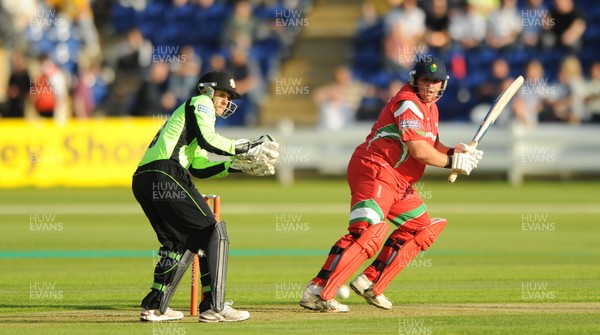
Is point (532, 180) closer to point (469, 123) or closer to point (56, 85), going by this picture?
point (469, 123)

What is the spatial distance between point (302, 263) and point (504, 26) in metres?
15.6

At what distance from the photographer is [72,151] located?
91.3ft

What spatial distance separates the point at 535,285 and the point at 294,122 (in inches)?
762

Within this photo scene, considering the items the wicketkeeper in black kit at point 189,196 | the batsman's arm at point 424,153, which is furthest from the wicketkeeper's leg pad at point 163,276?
the batsman's arm at point 424,153

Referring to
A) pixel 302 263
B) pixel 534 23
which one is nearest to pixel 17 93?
pixel 534 23

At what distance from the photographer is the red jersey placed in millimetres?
10789

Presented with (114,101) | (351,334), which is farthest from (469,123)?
(351,334)

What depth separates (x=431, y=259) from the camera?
15.7 m

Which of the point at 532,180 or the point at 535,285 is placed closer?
the point at 535,285

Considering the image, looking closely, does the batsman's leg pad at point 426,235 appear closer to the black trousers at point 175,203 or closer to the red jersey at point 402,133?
the red jersey at point 402,133

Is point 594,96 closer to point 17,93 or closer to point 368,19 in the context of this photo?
point 368,19

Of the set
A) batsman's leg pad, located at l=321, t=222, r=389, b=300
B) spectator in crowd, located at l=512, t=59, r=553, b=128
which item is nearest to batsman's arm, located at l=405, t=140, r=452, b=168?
batsman's leg pad, located at l=321, t=222, r=389, b=300

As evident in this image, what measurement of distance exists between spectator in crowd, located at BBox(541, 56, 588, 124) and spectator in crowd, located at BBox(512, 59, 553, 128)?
0.20 metres

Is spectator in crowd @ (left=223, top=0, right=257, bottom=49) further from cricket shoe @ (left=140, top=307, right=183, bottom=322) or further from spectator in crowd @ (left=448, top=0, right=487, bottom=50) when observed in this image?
cricket shoe @ (left=140, top=307, right=183, bottom=322)
